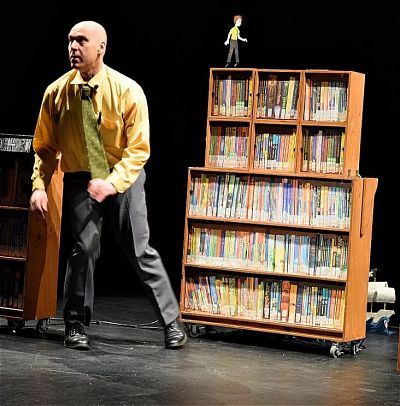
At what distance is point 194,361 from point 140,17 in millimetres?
4057

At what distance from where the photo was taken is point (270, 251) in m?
6.40

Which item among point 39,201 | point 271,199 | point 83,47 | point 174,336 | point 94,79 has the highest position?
point 83,47

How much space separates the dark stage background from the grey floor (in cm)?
168

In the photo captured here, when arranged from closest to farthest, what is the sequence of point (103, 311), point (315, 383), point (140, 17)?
point (315, 383), point (103, 311), point (140, 17)

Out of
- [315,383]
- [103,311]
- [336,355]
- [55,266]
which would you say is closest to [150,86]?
[103,311]

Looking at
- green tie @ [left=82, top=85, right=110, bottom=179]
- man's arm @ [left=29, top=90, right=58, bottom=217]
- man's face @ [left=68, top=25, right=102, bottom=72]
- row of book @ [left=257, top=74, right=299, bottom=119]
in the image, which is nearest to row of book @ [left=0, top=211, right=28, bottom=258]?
man's arm @ [left=29, top=90, right=58, bottom=217]

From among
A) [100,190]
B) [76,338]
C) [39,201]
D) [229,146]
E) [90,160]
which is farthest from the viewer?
[229,146]

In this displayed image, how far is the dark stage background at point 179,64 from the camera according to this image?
313 inches

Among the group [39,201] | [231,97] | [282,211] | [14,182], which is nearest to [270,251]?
[282,211]

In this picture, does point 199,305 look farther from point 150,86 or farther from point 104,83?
point 150,86

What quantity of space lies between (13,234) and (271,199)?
1510 millimetres

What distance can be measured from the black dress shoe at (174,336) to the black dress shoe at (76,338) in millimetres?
431

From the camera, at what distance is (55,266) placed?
21.3 feet

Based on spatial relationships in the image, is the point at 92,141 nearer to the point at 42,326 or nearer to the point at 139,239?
the point at 139,239
